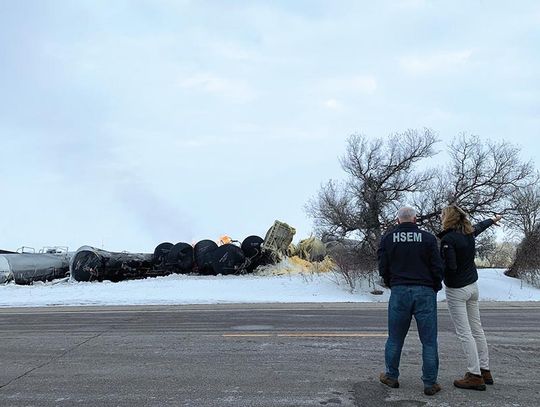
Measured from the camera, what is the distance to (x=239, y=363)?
6719 millimetres

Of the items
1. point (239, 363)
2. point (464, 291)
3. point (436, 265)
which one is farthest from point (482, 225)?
point (239, 363)

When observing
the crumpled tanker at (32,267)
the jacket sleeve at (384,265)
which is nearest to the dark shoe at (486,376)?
the jacket sleeve at (384,265)

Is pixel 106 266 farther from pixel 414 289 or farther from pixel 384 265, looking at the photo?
pixel 414 289

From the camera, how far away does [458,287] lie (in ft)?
17.9

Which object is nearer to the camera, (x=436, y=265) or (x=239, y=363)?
(x=436, y=265)

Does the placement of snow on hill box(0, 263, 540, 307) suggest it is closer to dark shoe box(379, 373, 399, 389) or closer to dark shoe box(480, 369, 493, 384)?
dark shoe box(379, 373, 399, 389)

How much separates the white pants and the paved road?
0.31m

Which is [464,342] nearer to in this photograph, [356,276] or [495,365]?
[495,365]

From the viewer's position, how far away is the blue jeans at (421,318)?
17.0 ft

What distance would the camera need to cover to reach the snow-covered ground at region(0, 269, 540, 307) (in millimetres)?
17891

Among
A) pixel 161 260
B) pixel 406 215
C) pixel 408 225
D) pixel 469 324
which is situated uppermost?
pixel 406 215

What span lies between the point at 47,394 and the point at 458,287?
4.45m

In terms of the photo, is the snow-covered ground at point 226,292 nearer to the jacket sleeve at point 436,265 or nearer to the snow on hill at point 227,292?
the snow on hill at point 227,292

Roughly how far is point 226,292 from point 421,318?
15830 millimetres
